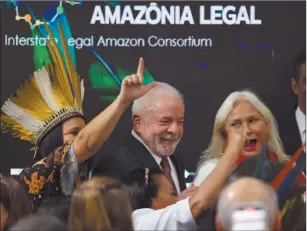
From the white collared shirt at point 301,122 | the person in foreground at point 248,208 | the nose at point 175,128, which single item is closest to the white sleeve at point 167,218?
the nose at point 175,128

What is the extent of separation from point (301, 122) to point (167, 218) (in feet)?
3.51

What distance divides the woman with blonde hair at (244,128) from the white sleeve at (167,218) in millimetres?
397

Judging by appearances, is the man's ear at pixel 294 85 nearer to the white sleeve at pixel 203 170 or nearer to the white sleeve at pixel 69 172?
the white sleeve at pixel 203 170

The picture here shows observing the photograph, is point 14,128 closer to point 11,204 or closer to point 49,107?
point 49,107

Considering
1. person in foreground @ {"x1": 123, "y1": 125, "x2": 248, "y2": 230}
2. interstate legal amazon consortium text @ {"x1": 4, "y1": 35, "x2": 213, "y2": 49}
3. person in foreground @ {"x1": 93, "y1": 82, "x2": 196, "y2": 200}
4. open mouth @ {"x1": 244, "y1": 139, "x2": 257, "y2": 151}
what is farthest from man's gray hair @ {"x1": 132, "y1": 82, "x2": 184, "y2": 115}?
open mouth @ {"x1": 244, "y1": 139, "x2": 257, "y2": 151}

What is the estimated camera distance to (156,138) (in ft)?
16.3

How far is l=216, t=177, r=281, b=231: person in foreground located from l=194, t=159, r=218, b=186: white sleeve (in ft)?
6.37

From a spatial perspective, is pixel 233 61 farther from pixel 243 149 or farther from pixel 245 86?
pixel 243 149

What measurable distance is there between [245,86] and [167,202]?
85 cm

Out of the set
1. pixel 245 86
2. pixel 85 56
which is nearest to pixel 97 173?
pixel 85 56

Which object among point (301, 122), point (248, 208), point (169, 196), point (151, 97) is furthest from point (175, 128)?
point (248, 208)

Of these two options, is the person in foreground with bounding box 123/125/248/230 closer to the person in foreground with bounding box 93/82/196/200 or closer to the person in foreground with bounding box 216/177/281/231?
the person in foreground with bounding box 93/82/196/200

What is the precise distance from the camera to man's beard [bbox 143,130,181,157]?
4.97m

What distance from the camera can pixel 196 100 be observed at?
498 centimetres
